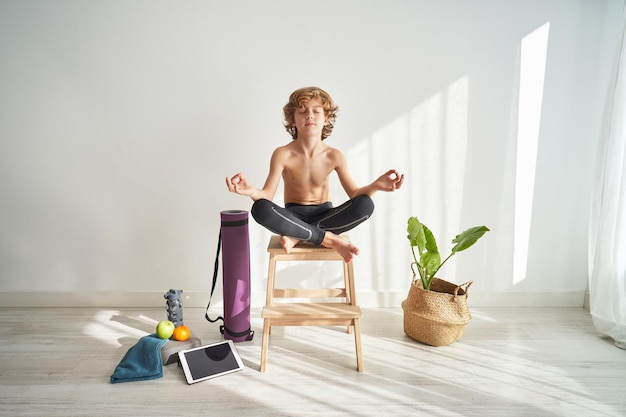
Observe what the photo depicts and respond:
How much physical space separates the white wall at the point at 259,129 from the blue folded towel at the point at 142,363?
573mm

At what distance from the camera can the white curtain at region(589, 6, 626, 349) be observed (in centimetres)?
170

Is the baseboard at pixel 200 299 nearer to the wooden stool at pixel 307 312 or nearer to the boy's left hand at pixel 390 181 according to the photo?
the wooden stool at pixel 307 312

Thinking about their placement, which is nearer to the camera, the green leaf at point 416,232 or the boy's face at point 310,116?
the boy's face at point 310,116

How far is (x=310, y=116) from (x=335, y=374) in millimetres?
1055

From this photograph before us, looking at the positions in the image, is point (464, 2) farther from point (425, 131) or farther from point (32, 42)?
point (32, 42)

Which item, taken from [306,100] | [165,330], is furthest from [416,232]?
[165,330]

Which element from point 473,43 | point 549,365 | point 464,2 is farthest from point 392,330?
point 464,2

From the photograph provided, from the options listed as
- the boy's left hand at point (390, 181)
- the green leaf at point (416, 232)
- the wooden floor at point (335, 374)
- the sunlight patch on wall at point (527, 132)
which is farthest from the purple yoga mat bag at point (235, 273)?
the sunlight patch on wall at point (527, 132)

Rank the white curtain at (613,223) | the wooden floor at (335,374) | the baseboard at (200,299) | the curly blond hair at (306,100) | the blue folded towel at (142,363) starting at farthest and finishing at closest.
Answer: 1. the baseboard at (200,299)
2. the white curtain at (613,223)
3. the curly blond hair at (306,100)
4. the blue folded towel at (142,363)
5. the wooden floor at (335,374)

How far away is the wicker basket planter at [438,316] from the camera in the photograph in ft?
5.51

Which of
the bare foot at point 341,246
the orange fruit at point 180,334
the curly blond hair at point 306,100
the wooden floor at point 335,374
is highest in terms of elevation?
the curly blond hair at point 306,100

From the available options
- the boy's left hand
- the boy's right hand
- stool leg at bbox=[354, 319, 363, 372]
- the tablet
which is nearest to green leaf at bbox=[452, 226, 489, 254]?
the boy's left hand

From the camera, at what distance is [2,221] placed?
83.0 inches

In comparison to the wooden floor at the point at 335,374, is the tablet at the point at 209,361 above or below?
above
